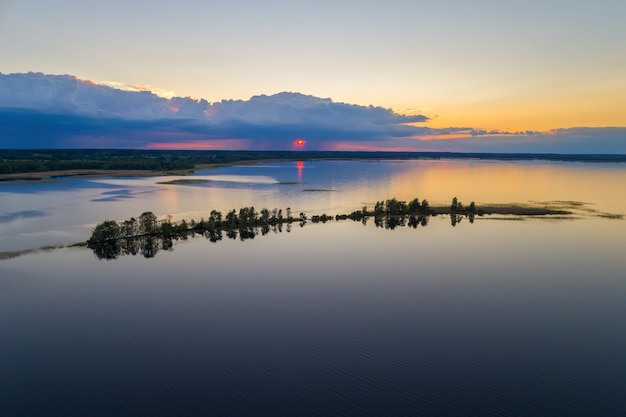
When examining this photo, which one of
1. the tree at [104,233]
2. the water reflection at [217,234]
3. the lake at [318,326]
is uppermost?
the tree at [104,233]

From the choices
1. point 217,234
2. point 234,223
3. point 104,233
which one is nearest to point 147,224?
point 104,233

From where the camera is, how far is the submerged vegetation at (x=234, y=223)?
39625mm

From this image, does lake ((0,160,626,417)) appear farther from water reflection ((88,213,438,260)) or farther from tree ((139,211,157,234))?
tree ((139,211,157,234))

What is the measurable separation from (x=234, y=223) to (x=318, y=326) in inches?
1099

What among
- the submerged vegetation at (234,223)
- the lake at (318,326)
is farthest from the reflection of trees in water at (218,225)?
the lake at (318,326)

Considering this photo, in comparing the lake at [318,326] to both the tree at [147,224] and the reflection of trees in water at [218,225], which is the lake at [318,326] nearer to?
the reflection of trees in water at [218,225]

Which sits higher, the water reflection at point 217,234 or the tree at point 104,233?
the tree at point 104,233

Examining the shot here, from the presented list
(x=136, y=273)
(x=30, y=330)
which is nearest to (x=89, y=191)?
(x=136, y=273)

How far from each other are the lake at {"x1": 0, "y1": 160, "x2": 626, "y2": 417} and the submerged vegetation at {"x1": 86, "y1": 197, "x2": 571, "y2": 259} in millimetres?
2505

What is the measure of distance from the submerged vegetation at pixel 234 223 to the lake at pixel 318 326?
250 centimetres

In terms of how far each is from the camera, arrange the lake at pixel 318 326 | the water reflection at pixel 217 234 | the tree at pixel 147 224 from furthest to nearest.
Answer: the tree at pixel 147 224 → the water reflection at pixel 217 234 → the lake at pixel 318 326

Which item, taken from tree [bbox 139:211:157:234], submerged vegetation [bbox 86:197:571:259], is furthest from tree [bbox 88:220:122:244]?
tree [bbox 139:211:157:234]

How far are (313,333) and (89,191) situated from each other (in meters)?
71.4

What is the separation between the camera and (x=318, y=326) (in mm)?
23453
